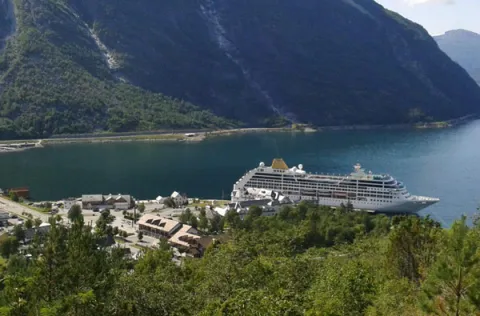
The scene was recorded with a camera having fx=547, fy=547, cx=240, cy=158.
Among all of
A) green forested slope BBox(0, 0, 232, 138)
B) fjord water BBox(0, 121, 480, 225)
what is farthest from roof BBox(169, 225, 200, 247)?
green forested slope BBox(0, 0, 232, 138)

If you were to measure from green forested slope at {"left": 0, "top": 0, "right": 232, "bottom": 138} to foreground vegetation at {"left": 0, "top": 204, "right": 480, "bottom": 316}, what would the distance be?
293 feet

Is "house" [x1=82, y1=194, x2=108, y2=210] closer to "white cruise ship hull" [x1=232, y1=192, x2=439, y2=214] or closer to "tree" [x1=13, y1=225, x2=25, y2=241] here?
"tree" [x1=13, y1=225, x2=25, y2=241]

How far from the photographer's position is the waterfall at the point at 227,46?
14366 cm

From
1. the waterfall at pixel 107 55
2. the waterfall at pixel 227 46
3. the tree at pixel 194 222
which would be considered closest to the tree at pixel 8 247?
the tree at pixel 194 222

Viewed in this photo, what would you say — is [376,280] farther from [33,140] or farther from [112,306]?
[33,140]

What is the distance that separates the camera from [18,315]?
410 inches

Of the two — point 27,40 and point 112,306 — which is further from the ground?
point 27,40

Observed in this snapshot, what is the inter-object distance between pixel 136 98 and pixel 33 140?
101ft

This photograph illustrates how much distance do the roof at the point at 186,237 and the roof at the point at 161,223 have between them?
56.6 inches

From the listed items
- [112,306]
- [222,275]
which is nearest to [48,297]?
[112,306]

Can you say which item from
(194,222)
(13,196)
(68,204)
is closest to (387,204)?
(194,222)

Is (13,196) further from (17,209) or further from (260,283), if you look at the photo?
(260,283)

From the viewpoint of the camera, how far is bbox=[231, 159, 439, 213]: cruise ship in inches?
1939

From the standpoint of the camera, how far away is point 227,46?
155500mm
